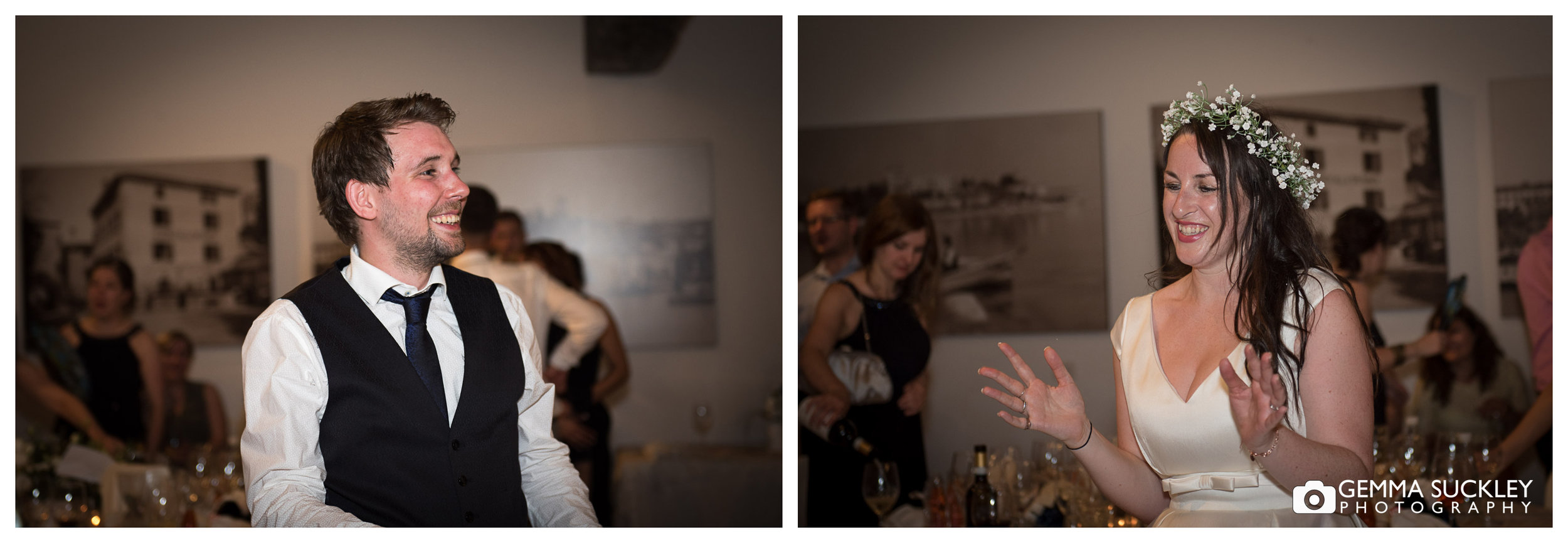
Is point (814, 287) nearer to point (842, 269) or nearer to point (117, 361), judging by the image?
point (842, 269)

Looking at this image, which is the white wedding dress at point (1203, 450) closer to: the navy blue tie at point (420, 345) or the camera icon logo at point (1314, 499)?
the camera icon logo at point (1314, 499)

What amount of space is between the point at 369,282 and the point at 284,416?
295mm

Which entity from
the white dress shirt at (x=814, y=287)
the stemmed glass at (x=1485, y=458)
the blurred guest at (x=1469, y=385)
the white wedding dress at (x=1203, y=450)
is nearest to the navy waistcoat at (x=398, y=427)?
the white wedding dress at (x=1203, y=450)

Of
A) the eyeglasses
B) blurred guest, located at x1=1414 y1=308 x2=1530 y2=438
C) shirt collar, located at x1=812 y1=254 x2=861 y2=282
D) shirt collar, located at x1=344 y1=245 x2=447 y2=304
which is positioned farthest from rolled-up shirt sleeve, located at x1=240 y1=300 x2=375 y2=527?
blurred guest, located at x1=1414 y1=308 x2=1530 y2=438

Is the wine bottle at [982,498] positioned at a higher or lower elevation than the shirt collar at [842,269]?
lower

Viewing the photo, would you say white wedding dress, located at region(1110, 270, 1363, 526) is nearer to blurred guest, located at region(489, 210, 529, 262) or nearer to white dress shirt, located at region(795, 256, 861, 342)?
white dress shirt, located at region(795, 256, 861, 342)

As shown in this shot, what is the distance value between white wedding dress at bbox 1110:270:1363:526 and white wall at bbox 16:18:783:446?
229 centimetres

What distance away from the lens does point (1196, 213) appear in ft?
6.84

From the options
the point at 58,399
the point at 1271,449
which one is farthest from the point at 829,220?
the point at 58,399

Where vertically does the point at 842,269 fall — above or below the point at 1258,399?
above

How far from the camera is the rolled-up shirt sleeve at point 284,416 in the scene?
1869mm

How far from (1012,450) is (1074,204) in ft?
5.22

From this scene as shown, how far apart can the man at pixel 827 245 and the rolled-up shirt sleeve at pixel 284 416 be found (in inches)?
75.8
